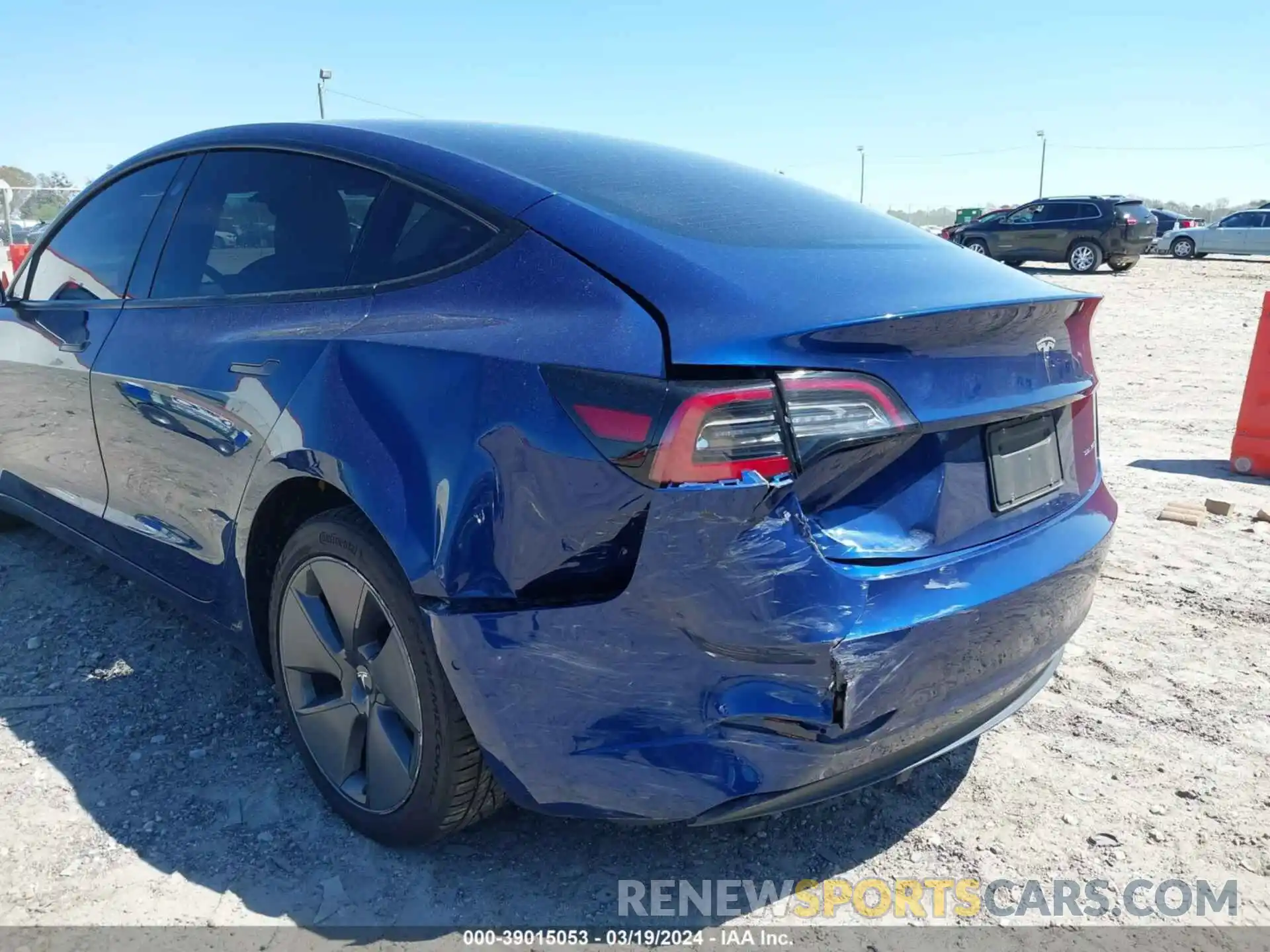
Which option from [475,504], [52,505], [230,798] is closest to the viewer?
[475,504]

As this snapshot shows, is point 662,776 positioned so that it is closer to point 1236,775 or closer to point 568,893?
point 568,893

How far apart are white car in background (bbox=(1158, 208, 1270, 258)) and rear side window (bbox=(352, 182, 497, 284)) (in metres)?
30.1

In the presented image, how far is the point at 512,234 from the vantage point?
2.15m

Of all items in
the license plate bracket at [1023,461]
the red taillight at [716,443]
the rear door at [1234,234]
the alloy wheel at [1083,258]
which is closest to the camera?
the red taillight at [716,443]

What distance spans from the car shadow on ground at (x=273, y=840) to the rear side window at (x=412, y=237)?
119 centimetres

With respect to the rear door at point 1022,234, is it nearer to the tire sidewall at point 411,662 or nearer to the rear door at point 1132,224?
the rear door at point 1132,224

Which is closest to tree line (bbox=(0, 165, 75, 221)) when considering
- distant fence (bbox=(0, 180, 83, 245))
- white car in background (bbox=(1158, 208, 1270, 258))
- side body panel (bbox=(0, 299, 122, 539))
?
distant fence (bbox=(0, 180, 83, 245))

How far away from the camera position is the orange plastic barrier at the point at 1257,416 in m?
5.38

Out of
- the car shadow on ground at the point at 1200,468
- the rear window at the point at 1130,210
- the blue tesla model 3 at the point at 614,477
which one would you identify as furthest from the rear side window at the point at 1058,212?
the blue tesla model 3 at the point at 614,477

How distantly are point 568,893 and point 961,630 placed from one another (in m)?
1.07

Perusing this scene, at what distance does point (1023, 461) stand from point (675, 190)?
41.8 inches

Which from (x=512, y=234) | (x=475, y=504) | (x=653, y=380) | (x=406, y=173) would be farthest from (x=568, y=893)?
(x=406, y=173)

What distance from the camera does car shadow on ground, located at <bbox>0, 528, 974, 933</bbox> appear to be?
2.24 meters

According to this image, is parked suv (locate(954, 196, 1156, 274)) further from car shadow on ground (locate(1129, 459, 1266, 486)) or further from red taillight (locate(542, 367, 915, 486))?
red taillight (locate(542, 367, 915, 486))
